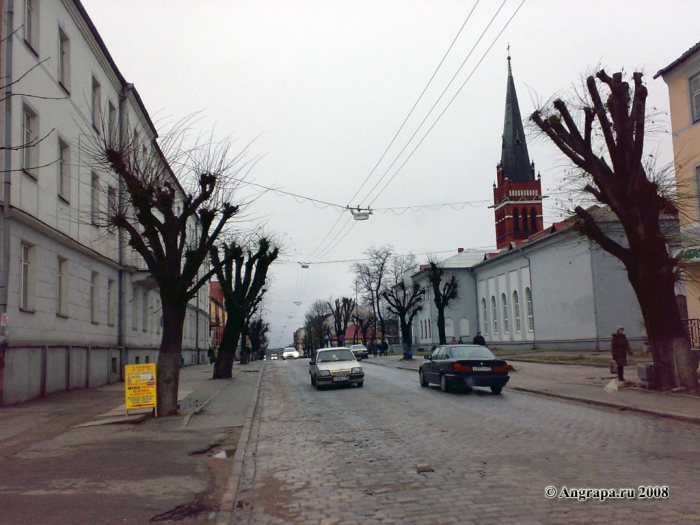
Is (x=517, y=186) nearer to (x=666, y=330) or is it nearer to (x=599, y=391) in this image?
(x=599, y=391)

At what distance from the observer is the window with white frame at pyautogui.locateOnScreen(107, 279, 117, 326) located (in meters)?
25.8

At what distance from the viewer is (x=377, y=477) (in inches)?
318

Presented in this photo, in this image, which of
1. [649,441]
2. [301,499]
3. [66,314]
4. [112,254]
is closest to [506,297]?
[112,254]

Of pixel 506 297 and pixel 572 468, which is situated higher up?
pixel 506 297

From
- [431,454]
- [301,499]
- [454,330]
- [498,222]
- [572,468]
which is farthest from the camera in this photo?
[498,222]

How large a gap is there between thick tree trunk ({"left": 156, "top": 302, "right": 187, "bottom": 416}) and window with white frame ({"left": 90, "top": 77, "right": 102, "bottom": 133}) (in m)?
11.2

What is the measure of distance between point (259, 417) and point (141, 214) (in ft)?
18.1

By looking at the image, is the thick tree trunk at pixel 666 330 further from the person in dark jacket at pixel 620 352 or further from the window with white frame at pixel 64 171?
the window with white frame at pixel 64 171

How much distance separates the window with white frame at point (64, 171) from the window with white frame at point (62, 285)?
79.0 inches

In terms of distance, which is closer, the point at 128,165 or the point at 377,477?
the point at 377,477

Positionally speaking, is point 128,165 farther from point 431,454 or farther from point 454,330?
point 454,330

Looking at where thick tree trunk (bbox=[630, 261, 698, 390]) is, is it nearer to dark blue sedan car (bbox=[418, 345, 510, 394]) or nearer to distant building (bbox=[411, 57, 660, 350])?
distant building (bbox=[411, 57, 660, 350])

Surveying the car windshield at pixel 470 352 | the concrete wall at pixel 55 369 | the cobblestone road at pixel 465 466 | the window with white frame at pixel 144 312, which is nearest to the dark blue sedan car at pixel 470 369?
the car windshield at pixel 470 352

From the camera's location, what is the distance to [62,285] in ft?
66.9
